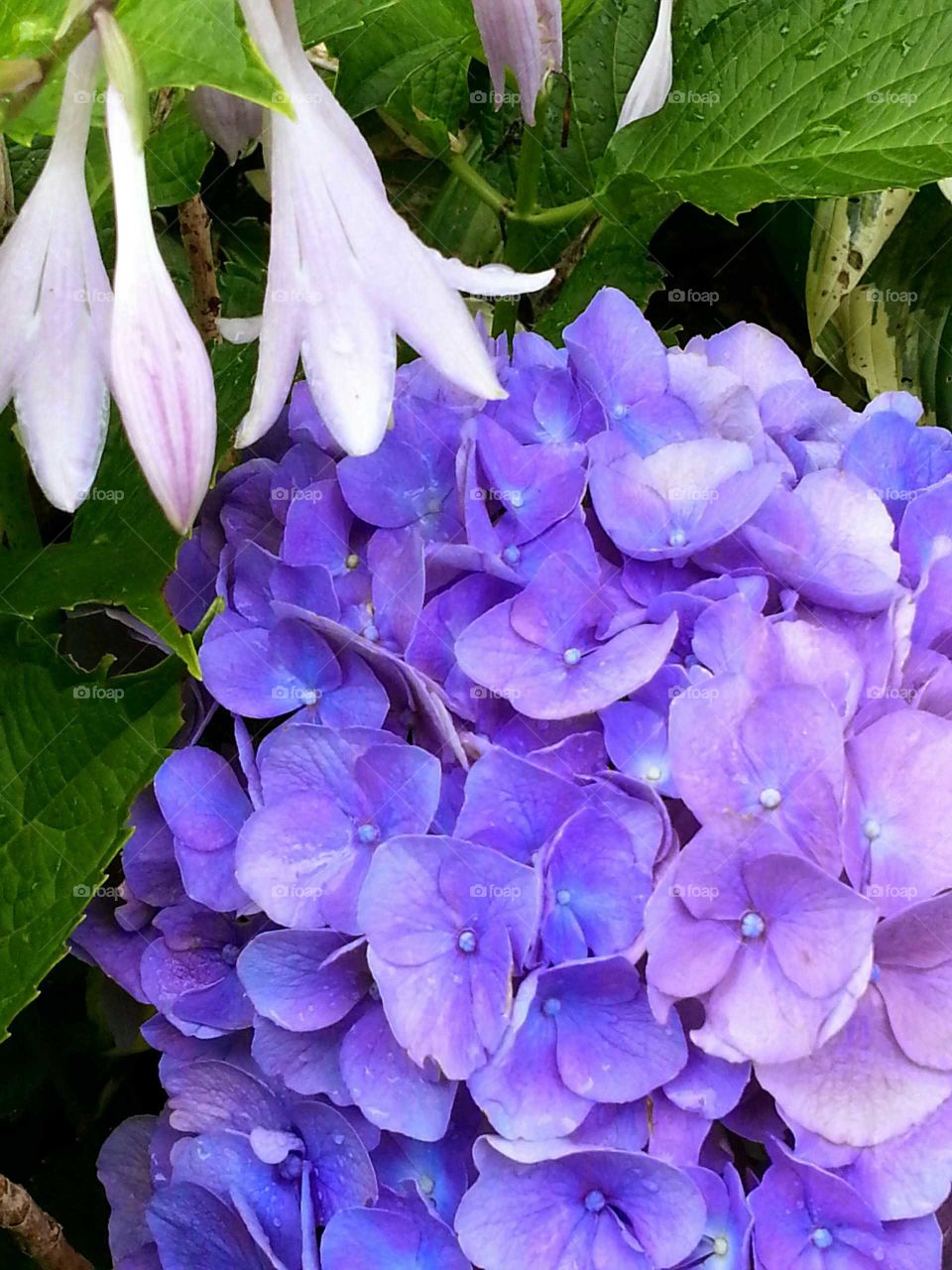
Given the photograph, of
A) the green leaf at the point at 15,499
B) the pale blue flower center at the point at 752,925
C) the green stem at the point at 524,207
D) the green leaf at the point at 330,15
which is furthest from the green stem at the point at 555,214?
the pale blue flower center at the point at 752,925

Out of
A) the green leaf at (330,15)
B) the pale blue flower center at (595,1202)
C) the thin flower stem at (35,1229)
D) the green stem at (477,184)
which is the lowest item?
the thin flower stem at (35,1229)

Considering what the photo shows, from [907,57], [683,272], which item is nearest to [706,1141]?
[907,57]

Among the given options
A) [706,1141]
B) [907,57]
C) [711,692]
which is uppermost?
[907,57]

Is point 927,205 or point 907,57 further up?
point 907,57

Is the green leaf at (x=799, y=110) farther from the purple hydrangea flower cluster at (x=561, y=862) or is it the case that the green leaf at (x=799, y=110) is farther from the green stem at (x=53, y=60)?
the green stem at (x=53, y=60)

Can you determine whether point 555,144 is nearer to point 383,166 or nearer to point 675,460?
point 383,166

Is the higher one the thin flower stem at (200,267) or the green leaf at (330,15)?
the green leaf at (330,15)

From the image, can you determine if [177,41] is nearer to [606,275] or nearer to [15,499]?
[15,499]

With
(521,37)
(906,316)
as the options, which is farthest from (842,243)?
(521,37)
